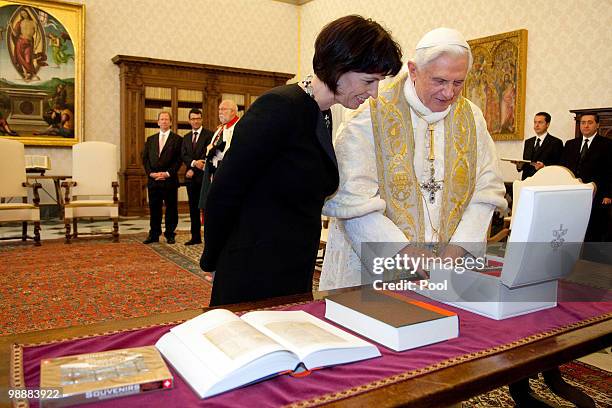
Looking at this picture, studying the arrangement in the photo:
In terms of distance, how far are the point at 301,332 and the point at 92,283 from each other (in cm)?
461

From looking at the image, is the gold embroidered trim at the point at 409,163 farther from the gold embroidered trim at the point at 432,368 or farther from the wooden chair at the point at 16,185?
the wooden chair at the point at 16,185

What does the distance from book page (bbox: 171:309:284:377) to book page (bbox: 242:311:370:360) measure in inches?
2.3

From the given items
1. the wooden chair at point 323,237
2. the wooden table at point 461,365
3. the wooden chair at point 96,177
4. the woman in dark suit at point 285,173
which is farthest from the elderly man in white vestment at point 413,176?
the wooden chair at point 96,177

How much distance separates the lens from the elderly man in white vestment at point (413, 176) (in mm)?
2090

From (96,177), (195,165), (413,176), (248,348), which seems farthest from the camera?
(96,177)

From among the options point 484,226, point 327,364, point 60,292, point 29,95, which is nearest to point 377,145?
point 484,226

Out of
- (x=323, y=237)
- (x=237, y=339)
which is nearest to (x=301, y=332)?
(x=237, y=339)

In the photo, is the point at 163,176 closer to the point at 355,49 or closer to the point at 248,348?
the point at 355,49

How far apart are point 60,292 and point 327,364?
174 inches

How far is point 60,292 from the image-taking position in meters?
4.88

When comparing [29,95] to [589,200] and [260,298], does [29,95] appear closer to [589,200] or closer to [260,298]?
[260,298]

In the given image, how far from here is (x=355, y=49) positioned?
1599 mm

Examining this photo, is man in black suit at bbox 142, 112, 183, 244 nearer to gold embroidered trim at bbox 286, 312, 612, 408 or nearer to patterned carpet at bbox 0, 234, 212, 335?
patterned carpet at bbox 0, 234, 212, 335

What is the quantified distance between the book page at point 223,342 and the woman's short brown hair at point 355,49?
0.83m
